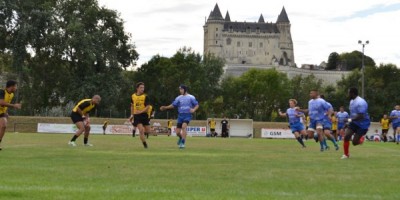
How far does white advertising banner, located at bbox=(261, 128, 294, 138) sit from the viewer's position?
7025 cm

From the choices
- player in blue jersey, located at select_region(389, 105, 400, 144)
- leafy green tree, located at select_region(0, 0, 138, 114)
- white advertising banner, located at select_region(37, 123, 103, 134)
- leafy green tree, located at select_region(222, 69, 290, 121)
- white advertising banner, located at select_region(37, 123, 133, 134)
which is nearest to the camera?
player in blue jersey, located at select_region(389, 105, 400, 144)

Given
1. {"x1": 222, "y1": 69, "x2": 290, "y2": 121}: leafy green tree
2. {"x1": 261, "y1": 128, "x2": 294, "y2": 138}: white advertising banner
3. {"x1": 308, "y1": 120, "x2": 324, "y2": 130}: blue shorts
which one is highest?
{"x1": 222, "y1": 69, "x2": 290, "y2": 121}: leafy green tree

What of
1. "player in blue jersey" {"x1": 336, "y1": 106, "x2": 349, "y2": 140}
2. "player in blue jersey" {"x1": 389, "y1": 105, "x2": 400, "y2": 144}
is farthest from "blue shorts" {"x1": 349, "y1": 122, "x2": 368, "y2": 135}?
"player in blue jersey" {"x1": 389, "y1": 105, "x2": 400, "y2": 144}

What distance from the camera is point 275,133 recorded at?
71.0 metres

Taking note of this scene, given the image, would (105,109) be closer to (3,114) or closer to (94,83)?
(94,83)

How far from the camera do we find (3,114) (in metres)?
21.9

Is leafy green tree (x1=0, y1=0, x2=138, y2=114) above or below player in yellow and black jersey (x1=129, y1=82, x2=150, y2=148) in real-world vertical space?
above

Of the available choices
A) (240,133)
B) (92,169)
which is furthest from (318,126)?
(240,133)

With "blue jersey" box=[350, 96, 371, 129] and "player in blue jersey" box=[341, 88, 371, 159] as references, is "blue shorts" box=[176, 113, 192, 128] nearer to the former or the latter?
"player in blue jersey" box=[341, 88, 371, 159]

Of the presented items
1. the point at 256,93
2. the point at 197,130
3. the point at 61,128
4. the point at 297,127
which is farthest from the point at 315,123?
the point at 256,93

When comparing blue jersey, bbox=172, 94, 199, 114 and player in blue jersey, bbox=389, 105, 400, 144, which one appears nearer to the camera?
blue jersey, bbox=172, 94, 199, 114

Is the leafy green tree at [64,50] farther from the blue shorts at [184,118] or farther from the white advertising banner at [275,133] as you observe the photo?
the blue shorts at [184,118]

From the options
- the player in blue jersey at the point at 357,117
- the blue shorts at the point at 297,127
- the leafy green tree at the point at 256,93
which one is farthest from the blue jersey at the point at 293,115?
the leafy green tree at the point at 256,93

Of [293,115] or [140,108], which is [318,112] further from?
[140,108]
